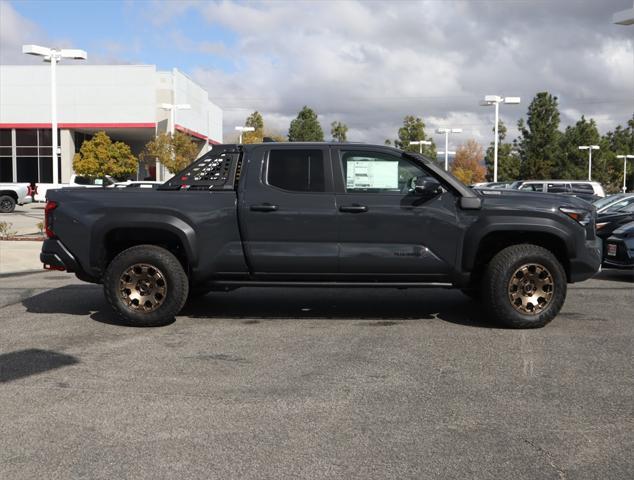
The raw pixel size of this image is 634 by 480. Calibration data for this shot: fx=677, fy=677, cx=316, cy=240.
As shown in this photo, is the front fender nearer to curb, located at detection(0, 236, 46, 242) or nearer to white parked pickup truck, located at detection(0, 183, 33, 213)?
curb, located at detection(0, 236, 46, 242)

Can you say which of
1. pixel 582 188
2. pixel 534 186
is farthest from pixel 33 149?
pixel 582 188

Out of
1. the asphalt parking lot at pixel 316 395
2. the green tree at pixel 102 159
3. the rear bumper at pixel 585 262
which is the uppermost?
the green tree at pixel 102 159

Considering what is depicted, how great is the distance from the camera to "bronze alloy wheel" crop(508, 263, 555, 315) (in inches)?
273

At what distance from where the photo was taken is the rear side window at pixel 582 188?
23870mm

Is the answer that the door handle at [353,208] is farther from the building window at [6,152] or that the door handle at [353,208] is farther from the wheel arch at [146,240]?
the building window at [6,152]

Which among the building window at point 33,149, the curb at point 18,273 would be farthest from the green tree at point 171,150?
the curb at point 18,273

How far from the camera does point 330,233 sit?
6.90m

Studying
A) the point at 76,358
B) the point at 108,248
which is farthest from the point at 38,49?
the point at 76,358

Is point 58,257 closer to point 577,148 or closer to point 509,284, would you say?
point 509,284

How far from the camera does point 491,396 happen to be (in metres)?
4.79

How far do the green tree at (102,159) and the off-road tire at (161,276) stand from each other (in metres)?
40.1

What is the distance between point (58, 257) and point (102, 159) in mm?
40419

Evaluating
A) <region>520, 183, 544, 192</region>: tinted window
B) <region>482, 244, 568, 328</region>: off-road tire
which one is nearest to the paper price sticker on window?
<region>482, 244, 568, 328</region>: off-road tire

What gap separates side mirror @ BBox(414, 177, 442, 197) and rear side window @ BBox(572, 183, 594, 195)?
18.6m
